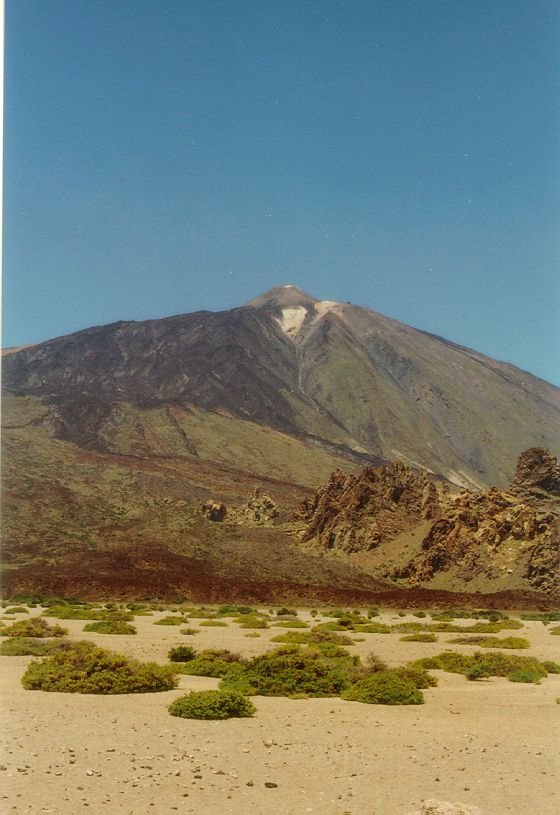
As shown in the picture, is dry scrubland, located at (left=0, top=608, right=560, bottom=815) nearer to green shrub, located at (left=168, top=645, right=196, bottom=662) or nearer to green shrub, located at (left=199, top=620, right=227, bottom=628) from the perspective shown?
green shrub, located at (left=168, top=645, right=196, bottom=662)

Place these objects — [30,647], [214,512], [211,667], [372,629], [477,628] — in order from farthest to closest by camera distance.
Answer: [214,512], [477,628], [372,629], [30,647], [211,667]

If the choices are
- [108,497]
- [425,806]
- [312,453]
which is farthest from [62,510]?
[425,806]

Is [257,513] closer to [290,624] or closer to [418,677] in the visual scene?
[290,624]

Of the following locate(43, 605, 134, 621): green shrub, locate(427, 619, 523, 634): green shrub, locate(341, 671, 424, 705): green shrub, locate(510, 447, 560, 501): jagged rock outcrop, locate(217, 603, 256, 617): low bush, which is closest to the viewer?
locate(341, 671, 424, 705): green shrub

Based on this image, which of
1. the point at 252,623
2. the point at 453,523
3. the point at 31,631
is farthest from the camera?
the point at 453,523

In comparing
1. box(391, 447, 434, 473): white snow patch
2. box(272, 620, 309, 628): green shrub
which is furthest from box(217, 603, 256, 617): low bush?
box(391, 447, 434, 473): white snow patch

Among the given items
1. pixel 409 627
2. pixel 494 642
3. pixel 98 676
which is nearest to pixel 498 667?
pixel 494 642
